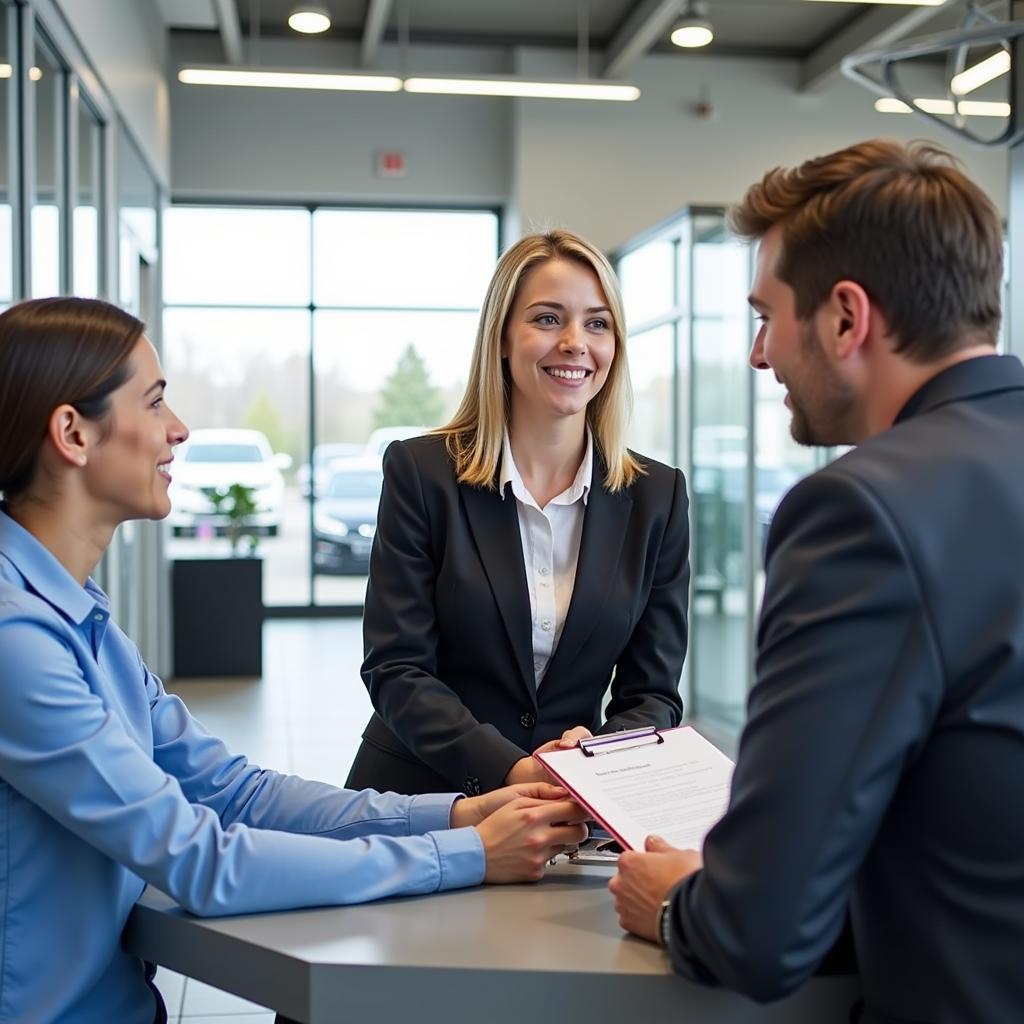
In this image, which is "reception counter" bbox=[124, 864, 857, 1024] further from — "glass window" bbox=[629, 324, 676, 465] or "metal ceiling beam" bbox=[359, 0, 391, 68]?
"metal ceiling beam" bbox=[359, 0, 391, 68]

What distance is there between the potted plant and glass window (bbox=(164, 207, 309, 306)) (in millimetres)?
3579

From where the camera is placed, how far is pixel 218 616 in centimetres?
933

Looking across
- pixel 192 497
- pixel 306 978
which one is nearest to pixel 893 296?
pixel 306 978

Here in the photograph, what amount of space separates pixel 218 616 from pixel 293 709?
157cm

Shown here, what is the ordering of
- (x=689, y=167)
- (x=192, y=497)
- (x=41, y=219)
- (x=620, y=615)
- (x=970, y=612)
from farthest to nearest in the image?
1. (x=192, y=497)
2. (x=689, y=167)
3. (x=41, y=219)
4. (x=620, y=615)
5. (x=970, y=612)

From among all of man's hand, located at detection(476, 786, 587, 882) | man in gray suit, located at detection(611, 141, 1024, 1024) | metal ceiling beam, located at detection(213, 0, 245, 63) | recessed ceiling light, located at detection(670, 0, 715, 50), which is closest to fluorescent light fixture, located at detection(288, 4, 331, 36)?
metal ceiling beam, located at detection(213, 0, 245, 63)

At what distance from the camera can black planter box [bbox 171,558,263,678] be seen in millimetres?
9305

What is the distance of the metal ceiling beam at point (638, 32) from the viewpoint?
903 cm

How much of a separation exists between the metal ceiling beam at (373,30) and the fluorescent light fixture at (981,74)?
5.96 metres

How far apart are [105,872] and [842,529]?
3.32 feet

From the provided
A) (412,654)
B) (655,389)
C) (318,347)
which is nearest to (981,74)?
(412,654)

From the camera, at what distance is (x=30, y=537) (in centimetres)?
164

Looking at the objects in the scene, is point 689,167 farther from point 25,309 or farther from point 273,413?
point 25,309

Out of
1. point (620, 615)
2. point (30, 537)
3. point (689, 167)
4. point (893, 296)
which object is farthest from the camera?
point (689, 167)
